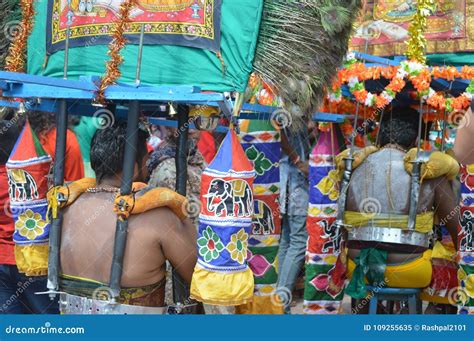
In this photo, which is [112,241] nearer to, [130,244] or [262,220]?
[130,244]

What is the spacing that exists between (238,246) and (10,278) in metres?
1.95

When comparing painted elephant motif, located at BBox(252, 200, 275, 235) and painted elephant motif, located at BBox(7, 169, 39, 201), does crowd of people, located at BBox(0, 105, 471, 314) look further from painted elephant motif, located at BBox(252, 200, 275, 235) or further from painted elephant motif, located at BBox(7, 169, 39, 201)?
painted elephant motif, located at BBox(252, 200, 275, 235)

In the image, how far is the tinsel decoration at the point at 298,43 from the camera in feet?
10.5

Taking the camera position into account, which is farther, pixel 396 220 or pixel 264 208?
pixel 264 208

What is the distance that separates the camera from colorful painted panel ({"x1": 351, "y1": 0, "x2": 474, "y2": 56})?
505cm

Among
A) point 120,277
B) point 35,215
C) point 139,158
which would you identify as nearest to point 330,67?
point 139,158

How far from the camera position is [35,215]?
11.9 feet

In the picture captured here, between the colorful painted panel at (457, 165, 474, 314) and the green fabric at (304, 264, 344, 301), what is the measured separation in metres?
Answer: 1.03

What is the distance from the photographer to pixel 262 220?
18.5ft

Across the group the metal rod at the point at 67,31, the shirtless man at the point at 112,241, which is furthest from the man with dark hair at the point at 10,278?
the metal rod at the point at 67,31

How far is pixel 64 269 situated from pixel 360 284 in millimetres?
2189

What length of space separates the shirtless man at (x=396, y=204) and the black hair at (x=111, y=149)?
6.49 feet

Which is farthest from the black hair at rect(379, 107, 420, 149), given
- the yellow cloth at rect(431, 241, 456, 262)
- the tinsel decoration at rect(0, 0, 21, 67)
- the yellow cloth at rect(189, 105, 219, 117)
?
the tinsel decoration at rect(0, 0, 21, 67)

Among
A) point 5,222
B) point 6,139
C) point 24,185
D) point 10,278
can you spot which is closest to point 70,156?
point 6,139
